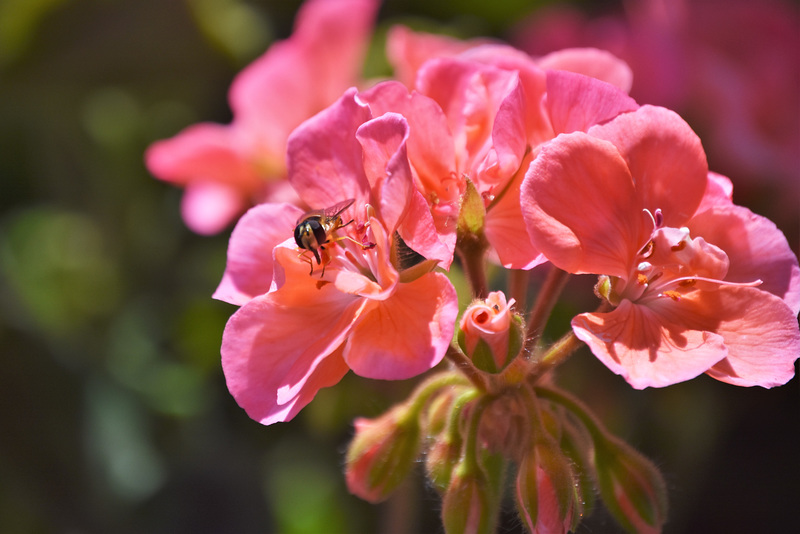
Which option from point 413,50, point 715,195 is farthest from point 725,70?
point 715,195

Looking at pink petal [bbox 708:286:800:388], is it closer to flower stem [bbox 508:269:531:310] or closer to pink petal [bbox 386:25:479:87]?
flower stem [bbox 508:269:531:310]

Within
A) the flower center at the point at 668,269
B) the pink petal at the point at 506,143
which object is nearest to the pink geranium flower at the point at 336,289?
the pink petal at the point at 506,143

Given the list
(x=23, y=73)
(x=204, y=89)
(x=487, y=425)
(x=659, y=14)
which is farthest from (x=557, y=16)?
(x=23, y=73)

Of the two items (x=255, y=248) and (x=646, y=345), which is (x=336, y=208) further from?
(x=646, y=345)

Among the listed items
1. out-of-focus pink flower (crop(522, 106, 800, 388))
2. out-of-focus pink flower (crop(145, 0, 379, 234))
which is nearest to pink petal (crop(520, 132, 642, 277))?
out-of-focus pink flower (crop(522, 106, 800, 388))

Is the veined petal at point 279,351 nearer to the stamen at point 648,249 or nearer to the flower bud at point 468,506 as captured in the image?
the flower bud at point 468,506

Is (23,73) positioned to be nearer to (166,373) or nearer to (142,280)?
(142,280)
